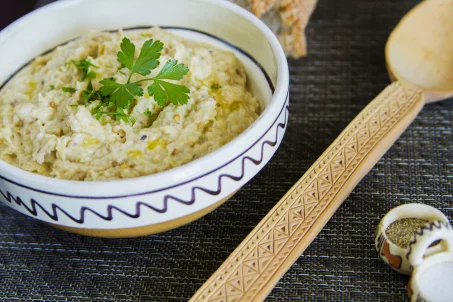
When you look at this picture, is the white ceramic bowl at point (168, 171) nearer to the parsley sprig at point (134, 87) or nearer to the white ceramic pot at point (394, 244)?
the parsley sprig at point (134, 87)

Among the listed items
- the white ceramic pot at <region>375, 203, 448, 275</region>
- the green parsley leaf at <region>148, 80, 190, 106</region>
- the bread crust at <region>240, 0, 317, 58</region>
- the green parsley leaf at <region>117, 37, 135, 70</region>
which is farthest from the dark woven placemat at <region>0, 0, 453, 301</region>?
the green parsley leaf at <region>117, 37, 135, 70</region>

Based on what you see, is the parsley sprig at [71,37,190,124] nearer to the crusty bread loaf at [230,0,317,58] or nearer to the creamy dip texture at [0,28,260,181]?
the creamy dip texture at [0,28,260,181]

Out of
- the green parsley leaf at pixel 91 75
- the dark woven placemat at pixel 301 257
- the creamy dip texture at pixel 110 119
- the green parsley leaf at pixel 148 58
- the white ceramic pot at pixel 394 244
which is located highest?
the green parsley leaf at pixel 148 58

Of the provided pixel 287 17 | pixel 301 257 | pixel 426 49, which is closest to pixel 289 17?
pixel 287 17

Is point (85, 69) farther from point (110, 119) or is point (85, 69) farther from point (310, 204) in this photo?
point (310, 204)

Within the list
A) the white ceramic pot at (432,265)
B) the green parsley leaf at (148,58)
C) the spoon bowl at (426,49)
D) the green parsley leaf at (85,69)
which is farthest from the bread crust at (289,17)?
the white ceramic pot at (432,265)

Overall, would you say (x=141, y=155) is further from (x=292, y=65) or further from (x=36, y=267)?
(x=292, y=65)
